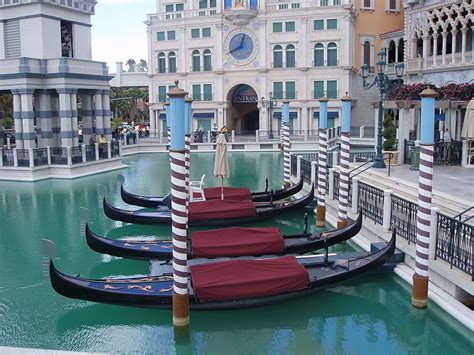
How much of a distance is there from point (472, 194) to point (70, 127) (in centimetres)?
1744

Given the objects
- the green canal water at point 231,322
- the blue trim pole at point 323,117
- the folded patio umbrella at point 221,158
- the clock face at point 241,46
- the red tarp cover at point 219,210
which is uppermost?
the clock face at point 241,46

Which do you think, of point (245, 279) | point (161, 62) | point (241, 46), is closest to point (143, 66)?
point (161, 62)

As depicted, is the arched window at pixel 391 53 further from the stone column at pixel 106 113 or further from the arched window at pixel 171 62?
the stone column at pixel 106 113

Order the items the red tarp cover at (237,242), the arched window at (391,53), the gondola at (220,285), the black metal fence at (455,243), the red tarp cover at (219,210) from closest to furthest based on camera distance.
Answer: the black metal fence at (455,243) < the gondola at (220,285) < the red tarp cover at (237,242) < the red tarp cover at (219,210) < the arched window at (391,53)

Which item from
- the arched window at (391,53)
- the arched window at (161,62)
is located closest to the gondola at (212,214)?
the arched window at (391,53)

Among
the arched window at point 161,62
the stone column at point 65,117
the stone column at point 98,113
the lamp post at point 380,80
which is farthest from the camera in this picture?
the arched window at point 161,62

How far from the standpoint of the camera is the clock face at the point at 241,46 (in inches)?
1442

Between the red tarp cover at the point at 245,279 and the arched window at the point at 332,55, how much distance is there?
94.9 feet

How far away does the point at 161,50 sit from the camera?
38.3m

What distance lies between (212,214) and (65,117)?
12635mm

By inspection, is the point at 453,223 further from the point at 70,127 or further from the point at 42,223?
the point at 70,127

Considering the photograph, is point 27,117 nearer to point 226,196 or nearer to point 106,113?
point 106,113

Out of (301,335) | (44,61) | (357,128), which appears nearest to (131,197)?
(301,335)

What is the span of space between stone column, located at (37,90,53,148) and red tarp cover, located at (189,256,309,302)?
686 inches
